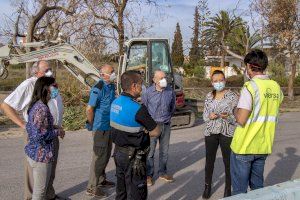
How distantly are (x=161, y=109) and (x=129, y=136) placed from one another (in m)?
2.88

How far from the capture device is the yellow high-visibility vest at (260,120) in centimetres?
461

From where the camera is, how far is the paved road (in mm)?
6914

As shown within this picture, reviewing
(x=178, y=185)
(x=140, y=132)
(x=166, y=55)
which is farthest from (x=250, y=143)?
(x=166, y=55)

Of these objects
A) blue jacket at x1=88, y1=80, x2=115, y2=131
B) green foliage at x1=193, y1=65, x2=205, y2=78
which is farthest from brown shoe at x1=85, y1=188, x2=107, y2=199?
green foliage at x1=193, y1=65, x2=205, y2=78

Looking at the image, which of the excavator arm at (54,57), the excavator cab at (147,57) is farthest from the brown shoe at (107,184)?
the excavator arm at (54,57)

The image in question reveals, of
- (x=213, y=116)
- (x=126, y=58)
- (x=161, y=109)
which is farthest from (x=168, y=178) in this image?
(x=126, y=58)

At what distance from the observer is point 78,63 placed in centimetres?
1339

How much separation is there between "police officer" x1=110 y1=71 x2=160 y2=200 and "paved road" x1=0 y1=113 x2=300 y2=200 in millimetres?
1991

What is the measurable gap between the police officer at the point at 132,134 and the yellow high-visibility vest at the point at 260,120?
930 mm

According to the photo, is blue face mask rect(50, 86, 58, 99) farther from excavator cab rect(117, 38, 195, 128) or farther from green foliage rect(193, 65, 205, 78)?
green foliage rect(193, 65, 205, 78)

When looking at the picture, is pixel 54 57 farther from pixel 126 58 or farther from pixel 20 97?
pixel 20 97

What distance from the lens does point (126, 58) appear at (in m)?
13.4

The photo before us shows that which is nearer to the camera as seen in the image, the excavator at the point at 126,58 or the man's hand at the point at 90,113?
the man's hand at the point at 90,113

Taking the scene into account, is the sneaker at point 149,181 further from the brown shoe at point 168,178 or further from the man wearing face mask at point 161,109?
the brown shoe at point 168,178
